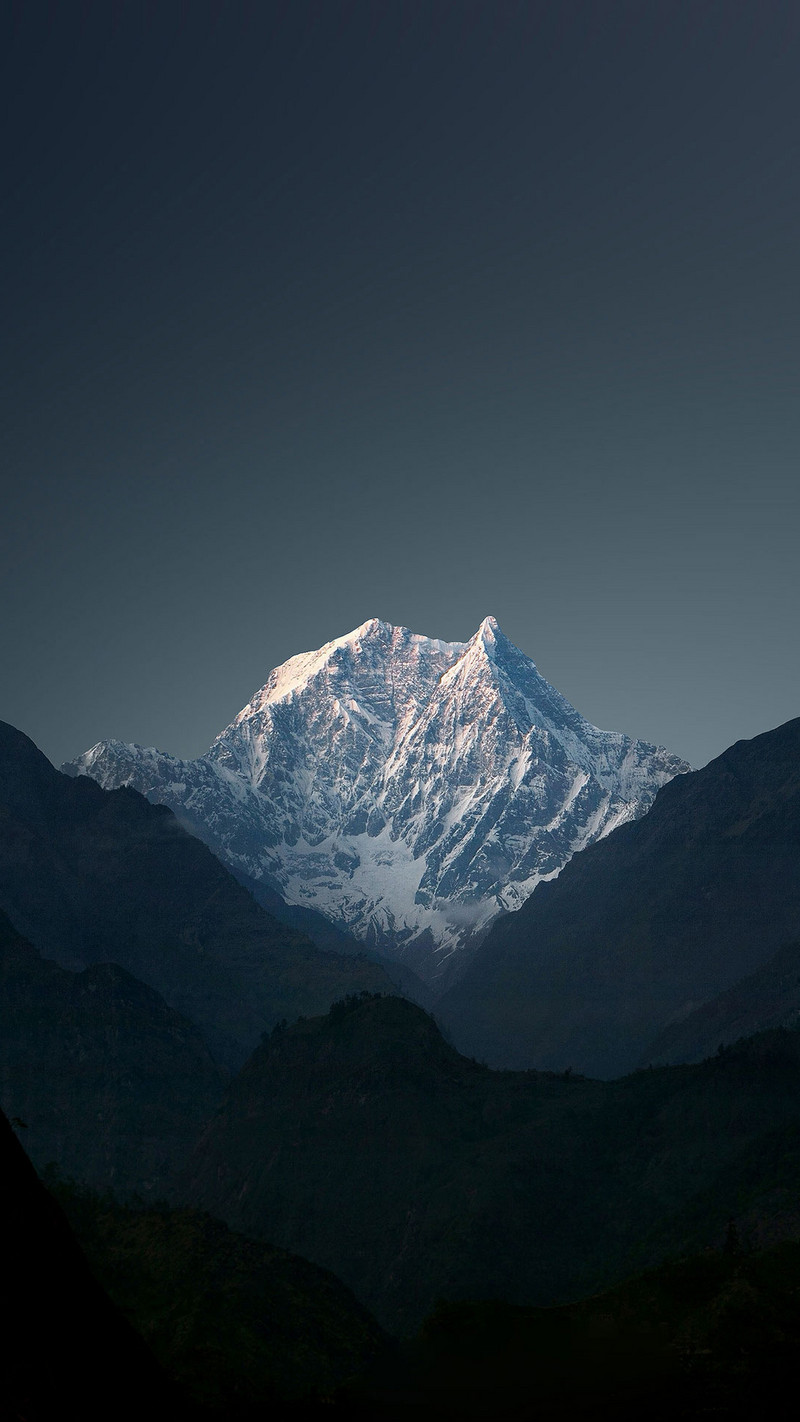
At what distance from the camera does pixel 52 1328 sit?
29250 millimetres

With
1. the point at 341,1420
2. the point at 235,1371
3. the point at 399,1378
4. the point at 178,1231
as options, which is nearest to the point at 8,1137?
the point at 341,1420

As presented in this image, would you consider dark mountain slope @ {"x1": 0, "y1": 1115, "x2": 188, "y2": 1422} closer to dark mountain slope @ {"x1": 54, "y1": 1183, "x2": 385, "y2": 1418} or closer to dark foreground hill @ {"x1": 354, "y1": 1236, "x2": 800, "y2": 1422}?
dark foreground hill @ {"x1": 354, "y1": 1236, "x2": 800, "y2": 1422}

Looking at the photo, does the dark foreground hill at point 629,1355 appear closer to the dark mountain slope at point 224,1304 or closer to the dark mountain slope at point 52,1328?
the dark mountain slope at point 224,1304

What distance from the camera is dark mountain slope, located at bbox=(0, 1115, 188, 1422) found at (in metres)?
28.3

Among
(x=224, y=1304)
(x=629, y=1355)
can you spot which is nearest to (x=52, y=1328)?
(x=629, y=1355)

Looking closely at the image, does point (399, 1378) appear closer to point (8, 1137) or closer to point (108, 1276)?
point (108, 1276)

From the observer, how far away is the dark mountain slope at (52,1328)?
28.3 meters

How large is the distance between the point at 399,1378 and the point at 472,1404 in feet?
94.7

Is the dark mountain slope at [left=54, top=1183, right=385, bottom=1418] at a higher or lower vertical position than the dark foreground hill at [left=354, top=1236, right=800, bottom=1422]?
lower

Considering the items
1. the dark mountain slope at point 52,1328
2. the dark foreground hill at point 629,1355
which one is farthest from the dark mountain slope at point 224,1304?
the dark mountain slope at point 52,1328

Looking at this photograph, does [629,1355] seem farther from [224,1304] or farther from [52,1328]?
[52,1328]

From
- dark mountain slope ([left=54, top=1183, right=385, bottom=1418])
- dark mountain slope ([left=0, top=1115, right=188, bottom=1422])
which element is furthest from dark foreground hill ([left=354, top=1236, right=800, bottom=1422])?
dark mountain slope ([left=0, top=1115, right=188, bottom=1422])

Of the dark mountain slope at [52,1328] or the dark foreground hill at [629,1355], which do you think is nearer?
the dark mountain slope at [52,1328]

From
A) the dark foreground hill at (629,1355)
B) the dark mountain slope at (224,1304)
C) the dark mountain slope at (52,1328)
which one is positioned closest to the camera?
the dark mountain slope at (52,1328)
